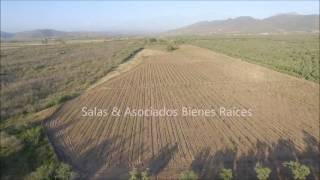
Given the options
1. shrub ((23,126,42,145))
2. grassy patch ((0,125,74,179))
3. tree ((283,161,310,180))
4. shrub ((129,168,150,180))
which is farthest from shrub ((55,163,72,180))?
tree ((283,161,310,180))

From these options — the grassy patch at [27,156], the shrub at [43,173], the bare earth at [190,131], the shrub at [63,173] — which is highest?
the shrub at [63,173]

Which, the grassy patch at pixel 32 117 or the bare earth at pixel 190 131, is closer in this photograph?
the grassy patch at pixel 32 117

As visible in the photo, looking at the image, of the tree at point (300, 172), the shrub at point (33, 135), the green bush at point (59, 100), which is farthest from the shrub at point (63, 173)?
the green bush at point (59, 100)

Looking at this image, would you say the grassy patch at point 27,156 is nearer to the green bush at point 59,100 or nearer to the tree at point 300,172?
the green bush at point 59,100

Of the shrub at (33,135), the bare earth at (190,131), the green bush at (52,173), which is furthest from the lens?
the shrub at (33,135)

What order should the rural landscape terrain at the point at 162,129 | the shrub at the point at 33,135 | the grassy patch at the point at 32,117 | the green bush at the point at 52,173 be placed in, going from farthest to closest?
the shrub at the point at 33,135 < the rural landscape terrain at the point at 162,129 < the grassy patch at the point at 32,117 < the green bush at the point at 52,173

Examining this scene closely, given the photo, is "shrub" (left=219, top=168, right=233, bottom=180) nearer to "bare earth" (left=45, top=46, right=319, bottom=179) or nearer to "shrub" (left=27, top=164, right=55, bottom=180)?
"bare earth" (left=45, top=46, right=319, bottom=179)

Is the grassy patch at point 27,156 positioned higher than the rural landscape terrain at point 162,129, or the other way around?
the grassy patch at point 27,156

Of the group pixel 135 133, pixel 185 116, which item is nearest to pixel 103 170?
pixel 135 133

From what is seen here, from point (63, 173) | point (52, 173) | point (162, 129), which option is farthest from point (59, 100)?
point (63, 173)

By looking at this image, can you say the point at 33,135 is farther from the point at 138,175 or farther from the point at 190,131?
the point at 190,131
